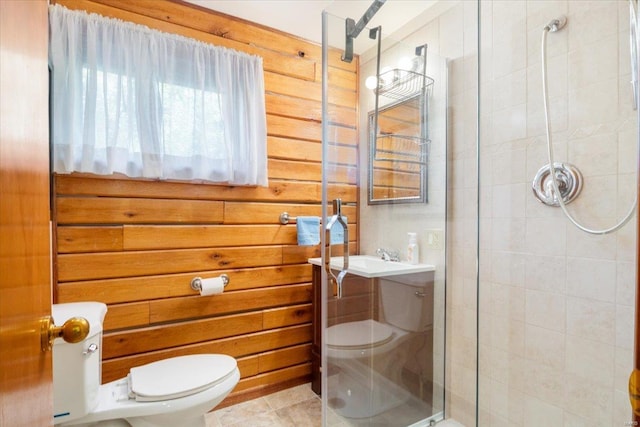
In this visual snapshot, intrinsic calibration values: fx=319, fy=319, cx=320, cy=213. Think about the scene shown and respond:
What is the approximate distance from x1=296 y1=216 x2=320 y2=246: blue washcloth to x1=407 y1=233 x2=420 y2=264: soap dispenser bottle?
2.12 ft

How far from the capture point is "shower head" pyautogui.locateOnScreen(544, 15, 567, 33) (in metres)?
1.27

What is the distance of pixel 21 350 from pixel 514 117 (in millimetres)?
1764

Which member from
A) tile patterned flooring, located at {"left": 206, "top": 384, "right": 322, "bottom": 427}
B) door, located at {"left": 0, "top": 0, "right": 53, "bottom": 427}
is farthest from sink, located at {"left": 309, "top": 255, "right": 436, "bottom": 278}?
door, located at {"left": 0, "top": 0, "right": 53, "bottom": 427}

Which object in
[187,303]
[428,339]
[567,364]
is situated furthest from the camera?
[187,303]

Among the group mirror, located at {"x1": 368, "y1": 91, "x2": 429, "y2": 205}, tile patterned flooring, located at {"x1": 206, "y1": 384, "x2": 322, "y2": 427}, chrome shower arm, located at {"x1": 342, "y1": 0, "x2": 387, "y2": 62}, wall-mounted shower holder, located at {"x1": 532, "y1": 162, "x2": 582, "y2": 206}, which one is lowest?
tile patterned flooring, located at {"x1": 206, "y1": 384, "x2": 322, "y2": 427}

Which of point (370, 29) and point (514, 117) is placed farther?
point (370, 29)

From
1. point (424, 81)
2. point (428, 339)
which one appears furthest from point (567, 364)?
point (424, 81)

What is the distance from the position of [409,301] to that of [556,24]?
55.3 inches

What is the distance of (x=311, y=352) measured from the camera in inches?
89.8

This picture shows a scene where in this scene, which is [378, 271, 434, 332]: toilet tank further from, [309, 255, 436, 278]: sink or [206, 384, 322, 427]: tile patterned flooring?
[206, 384, 322, 427]: tile patterned flooring

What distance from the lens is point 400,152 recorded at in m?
1.88

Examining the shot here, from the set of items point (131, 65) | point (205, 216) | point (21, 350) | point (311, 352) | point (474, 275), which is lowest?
point (311, 352)

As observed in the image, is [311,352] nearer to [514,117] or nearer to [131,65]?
[514,117]

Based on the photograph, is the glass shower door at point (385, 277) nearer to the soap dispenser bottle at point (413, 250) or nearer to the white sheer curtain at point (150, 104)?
the soap dispenser bottle at point (413, 250)
